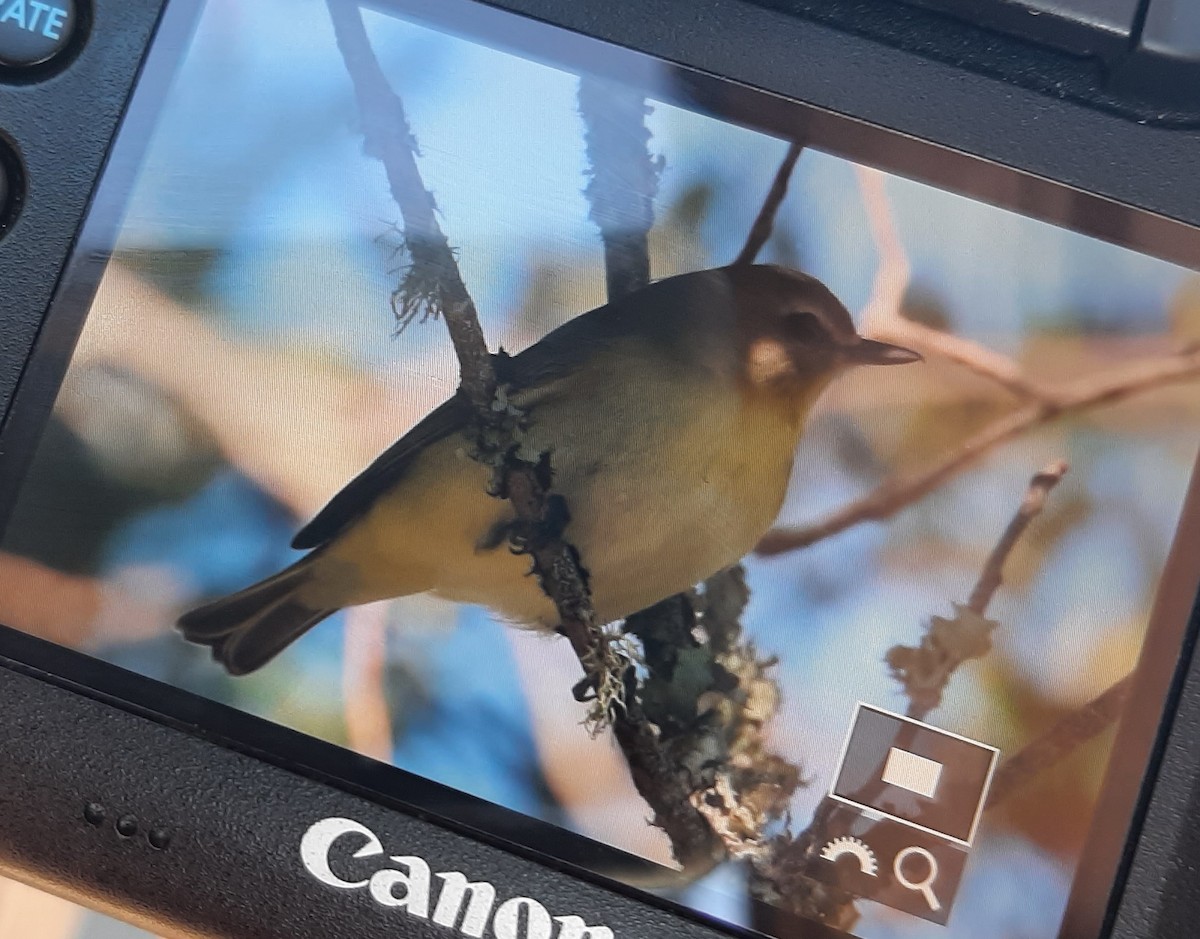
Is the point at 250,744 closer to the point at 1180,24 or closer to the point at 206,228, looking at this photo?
the point at 206,228

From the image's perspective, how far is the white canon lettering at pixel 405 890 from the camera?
1.40ft

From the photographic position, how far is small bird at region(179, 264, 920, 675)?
1.39ft

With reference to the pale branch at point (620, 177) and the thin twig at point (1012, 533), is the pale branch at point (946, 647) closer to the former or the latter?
the thin twig at point (1012, 533)

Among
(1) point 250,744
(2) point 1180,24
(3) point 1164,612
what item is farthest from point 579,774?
(2) point 1180,24

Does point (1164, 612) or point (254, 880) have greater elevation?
point (1164, 612)

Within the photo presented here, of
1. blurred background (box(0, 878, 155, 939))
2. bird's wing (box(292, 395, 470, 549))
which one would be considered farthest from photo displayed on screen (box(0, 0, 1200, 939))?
blurred background (box(0, 878, 155, 939))

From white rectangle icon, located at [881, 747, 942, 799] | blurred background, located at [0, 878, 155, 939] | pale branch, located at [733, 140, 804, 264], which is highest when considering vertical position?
pale branch, located at [733, 140, 804, 264]

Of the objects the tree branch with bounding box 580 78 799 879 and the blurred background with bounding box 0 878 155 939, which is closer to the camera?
the tree branch with bounding box 580 78 799 879

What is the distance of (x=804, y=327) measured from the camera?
0.44 m

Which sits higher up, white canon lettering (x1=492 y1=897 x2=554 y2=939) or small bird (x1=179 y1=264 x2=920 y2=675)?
small bird (x1=179 y1=264 x2=920 y2=675)

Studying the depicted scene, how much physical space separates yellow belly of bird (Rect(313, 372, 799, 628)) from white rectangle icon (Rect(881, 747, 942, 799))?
102 mm

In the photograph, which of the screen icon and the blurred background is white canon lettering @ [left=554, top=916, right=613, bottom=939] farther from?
the blurred background

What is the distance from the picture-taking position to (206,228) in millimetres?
442

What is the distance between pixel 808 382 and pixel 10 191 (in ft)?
1.13
